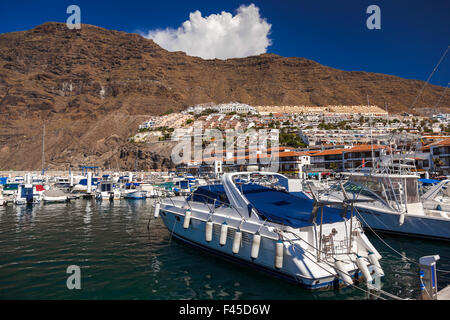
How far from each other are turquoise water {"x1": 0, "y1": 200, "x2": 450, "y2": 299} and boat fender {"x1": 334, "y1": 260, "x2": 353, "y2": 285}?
530 millimetres

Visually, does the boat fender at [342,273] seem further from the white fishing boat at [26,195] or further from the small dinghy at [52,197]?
the white fishing boat at [26,195]

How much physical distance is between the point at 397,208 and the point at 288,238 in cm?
929

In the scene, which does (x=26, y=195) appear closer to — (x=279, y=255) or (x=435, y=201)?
(x=279, y=255)

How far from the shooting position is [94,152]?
10681 centimetres

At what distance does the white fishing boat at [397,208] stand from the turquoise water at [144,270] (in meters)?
0.57

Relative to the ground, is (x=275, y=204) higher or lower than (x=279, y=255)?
higher

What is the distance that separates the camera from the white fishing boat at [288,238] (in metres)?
6.78

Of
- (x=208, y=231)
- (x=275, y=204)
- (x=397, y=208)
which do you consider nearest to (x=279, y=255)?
(x=275, y=204)

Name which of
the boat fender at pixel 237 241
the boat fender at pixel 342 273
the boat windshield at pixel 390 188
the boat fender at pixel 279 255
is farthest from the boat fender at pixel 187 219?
the boat windshield at pixel 390 188

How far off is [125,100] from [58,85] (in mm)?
48735

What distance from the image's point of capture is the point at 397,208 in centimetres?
1330
